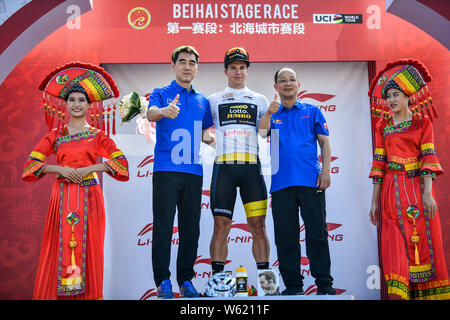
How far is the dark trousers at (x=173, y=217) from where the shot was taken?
11.7 ft

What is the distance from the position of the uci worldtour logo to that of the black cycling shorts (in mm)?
2466

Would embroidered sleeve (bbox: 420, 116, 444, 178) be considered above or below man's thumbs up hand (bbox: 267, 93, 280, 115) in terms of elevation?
below

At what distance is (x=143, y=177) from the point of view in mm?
5613

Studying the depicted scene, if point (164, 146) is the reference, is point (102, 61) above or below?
above

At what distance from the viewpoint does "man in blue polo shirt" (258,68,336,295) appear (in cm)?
365

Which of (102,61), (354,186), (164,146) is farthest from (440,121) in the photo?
(102,61)

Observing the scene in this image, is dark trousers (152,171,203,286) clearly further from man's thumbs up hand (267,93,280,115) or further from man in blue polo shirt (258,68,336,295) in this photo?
man's thumbs up hand (267,93,280,115)

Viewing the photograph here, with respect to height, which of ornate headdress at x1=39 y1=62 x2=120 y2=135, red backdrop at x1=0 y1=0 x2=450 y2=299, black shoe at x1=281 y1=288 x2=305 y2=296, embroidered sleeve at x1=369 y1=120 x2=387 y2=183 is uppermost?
red backdrop at x1=0 y1=0 x2=450 y2=299

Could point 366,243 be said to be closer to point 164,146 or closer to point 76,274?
point 164,146

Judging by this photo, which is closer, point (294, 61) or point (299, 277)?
point (299, 277)

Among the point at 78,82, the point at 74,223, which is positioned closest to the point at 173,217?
the point at 74,223

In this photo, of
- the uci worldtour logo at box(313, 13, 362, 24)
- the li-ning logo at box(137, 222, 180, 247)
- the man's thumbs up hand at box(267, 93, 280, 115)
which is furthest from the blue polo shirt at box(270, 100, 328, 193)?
the li-ning logo at box(137, 222, 180, 247)

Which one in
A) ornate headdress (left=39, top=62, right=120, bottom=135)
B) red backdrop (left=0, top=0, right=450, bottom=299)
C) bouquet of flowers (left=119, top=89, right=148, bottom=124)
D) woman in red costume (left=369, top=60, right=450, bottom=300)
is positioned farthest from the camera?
red backdrop (left=0, top=0, right=450, bottom=299)

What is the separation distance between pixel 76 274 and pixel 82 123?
1.15 m
